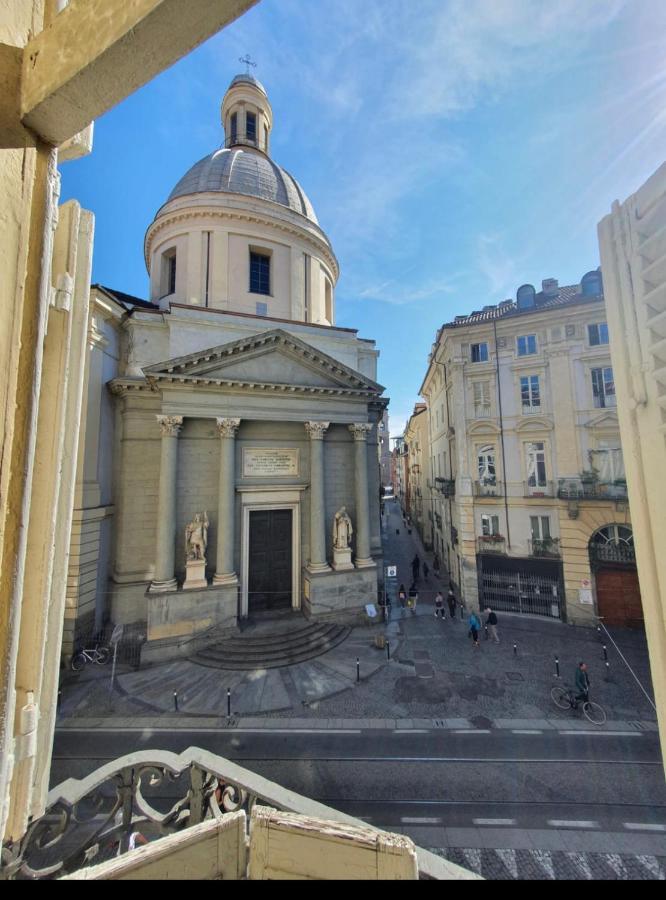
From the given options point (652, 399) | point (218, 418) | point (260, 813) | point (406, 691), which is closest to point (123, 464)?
point (218, 418)

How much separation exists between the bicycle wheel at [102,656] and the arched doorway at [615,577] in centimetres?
2094

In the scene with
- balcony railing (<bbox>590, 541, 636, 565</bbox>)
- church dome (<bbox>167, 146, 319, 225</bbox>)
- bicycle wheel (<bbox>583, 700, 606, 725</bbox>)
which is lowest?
bicycle wheel (<bbox>583, 700, 606, 725</bbox>)

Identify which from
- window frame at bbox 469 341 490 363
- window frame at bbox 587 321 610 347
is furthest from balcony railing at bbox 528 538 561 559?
window frame at bbox 469 341 490 363

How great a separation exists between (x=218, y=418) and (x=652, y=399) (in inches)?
634

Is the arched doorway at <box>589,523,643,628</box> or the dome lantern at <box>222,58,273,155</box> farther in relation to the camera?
the dome lantern at <box>222,58,273,155</box>

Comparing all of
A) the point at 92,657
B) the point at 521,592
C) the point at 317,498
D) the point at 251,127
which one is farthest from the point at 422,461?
the point at 251,127

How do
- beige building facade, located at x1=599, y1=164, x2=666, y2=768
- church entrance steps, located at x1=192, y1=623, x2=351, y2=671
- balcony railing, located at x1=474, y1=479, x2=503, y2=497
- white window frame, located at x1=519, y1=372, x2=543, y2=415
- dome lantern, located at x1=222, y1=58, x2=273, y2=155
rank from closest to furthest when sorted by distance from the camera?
1. beige building facade, located at x1=599, y1=164, x2=666, y2=768
2. church entrance steps, located at x1=192, y1=623, x2=351, y2=671
3. white window frame, located at x1=519, y1=372, x2=543, y2=415
4. balcony railing, located at x1=474, y1=479, x2=503, y2=497
5. dome lantern, located at x1=222, y1=58, x2=273, y2=155

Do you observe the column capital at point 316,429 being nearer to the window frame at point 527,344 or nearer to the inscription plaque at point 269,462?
the inscription plaque at point 269,462

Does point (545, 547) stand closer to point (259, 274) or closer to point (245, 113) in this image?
point (259, 274)

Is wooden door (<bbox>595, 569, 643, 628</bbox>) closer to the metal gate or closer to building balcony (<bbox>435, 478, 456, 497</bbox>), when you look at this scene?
the metal gate

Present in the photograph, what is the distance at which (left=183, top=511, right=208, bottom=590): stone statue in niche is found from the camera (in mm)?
15422

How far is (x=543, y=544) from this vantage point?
17.9 meters

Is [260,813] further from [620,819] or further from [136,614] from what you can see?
[136,614]

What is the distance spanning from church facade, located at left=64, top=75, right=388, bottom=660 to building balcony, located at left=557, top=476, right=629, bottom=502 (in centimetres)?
912
